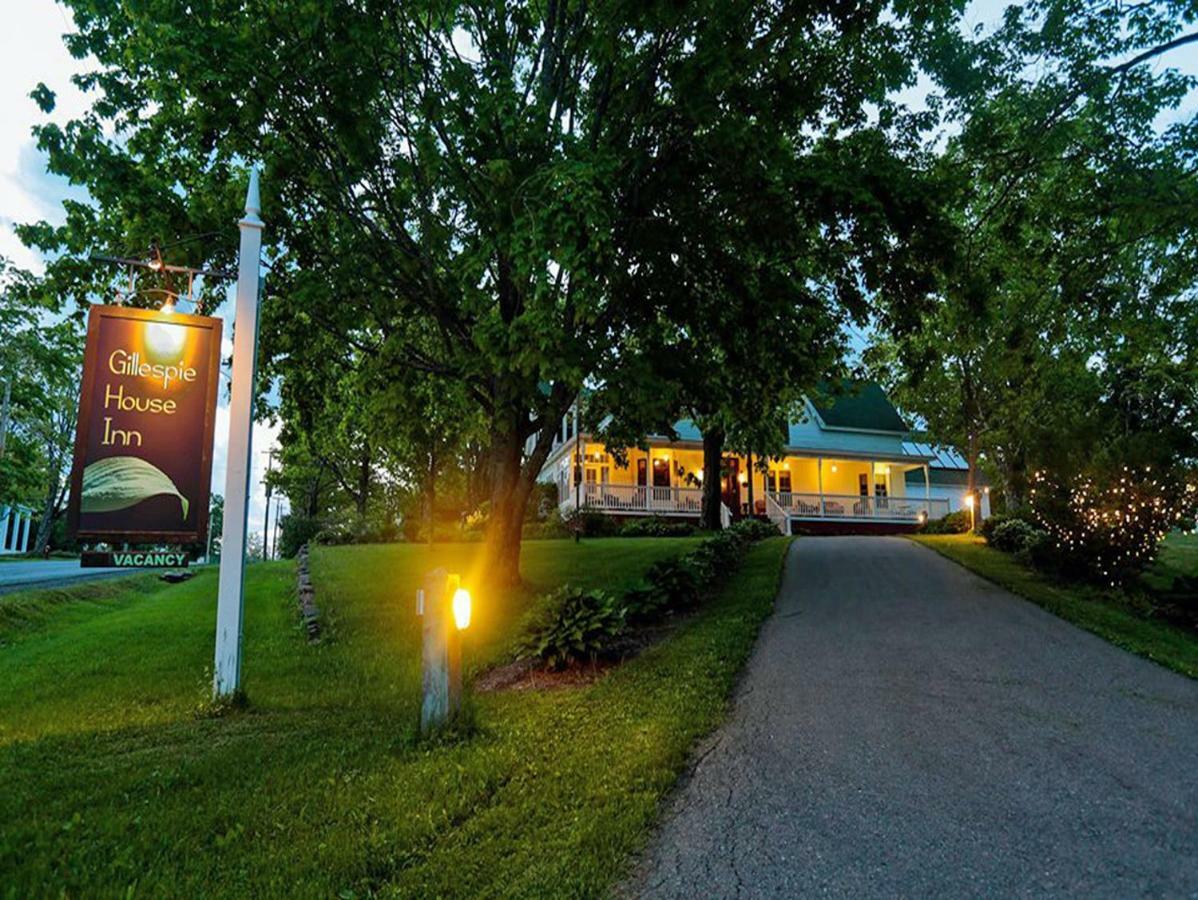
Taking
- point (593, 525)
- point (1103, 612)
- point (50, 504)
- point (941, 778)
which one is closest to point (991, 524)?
point (1103, 612)

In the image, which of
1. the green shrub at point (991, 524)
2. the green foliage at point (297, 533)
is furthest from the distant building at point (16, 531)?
the green shrub at point (991, 524)

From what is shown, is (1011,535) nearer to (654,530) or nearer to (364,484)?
(654,530)

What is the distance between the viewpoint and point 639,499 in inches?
1081

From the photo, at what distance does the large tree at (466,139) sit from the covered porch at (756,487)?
15962mm

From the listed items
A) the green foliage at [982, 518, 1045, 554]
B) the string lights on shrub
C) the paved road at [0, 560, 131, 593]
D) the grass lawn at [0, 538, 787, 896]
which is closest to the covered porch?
the green foliage at [982, 518, 1045, 554]

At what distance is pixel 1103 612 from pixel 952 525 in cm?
1925

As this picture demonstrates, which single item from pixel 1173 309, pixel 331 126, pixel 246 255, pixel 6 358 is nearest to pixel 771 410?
pixel 1173 309

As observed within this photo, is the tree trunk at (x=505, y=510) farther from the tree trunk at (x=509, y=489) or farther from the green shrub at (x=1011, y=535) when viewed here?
the green shrub at (x=1011, y=535)

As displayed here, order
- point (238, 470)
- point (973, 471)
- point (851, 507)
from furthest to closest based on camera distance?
point (851, 507)
point (973, 471)
point (238, 470)

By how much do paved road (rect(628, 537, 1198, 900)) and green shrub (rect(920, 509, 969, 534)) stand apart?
21505mm

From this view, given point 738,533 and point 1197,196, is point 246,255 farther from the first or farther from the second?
point 738,533

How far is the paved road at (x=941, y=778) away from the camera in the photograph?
9.93 feet

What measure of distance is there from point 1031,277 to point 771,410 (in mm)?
5455

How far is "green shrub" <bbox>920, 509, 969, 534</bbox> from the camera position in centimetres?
2720
